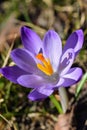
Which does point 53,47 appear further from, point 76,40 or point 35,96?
point 35,96

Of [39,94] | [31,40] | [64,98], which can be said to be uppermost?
[31,40]

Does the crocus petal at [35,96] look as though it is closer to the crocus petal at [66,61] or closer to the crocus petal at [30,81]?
the crocus petal at [30,81]

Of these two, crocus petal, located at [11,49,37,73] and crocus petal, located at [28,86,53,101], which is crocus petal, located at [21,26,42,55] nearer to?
crocus petal, located at [11,49,37,73]

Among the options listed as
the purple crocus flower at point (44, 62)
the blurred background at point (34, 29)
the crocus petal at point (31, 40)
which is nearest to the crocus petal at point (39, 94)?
the purple crocus flower at point (44, 62)

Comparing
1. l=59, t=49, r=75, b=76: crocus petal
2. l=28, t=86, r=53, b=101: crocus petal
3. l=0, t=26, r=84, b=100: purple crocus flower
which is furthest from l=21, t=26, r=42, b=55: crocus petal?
l=28, t=86, r=53, b=101: crocus petal

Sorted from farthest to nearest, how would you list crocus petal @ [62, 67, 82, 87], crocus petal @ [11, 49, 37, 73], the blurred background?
1. the blurred background
2. crocus petal @ [11, 49, 37, 73]
3. crocus petal @ [62, 67, 82, 87]

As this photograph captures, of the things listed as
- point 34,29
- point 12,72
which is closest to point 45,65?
point 12,72
